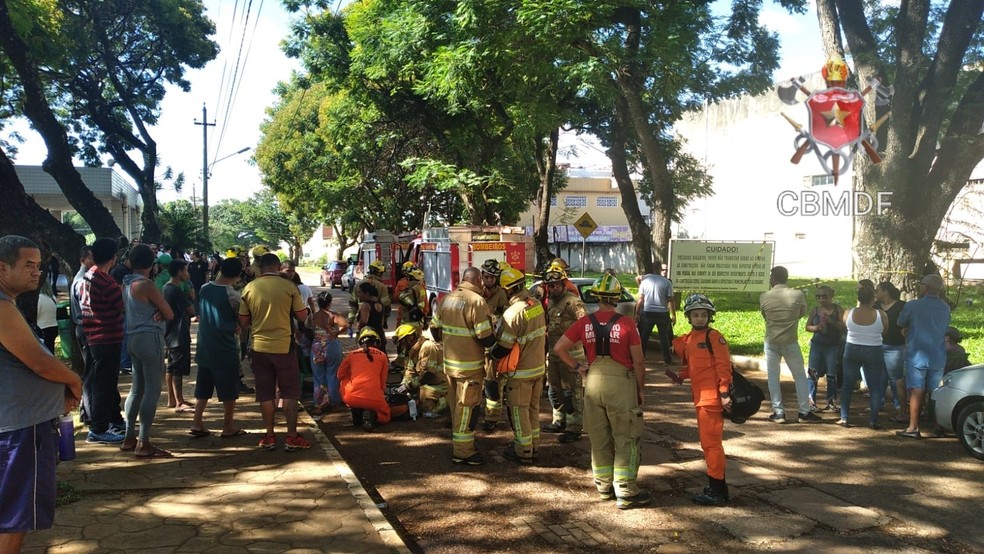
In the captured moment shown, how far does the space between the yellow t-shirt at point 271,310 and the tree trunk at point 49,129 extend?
3.88 m

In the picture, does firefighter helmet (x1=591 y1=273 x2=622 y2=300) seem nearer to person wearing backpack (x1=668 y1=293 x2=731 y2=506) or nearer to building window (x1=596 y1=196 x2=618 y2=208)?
person wearing backpack (x1=668 y1=293 x2=731 y2=506)

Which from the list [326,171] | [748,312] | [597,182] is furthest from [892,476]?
[597,182]

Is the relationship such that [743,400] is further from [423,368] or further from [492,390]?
[423,368]

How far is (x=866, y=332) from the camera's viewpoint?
7.71 meters

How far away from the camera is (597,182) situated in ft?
193

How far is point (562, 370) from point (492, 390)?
0.77 meters

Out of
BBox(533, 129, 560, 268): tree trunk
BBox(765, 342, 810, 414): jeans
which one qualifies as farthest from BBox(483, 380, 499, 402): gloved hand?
BBox(533, 129, 560, 268): tree trunk

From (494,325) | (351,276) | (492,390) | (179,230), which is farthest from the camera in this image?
(351,276)

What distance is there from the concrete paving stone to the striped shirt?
5633 millimetres

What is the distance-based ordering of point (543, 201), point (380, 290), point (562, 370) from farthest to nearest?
point (543, 201) → point (380, 290) → point (562, 370)

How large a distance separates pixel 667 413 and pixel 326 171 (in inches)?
1136

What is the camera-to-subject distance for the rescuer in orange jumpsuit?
25.2 ft

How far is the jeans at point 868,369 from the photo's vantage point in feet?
25.3

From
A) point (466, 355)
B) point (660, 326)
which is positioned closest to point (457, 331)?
point (466, 355)
